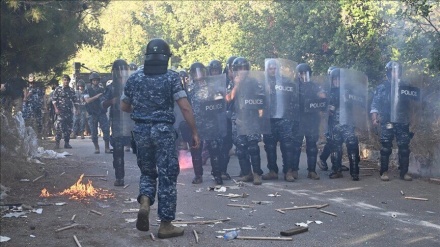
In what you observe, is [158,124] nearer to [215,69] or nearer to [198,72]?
[198,72]

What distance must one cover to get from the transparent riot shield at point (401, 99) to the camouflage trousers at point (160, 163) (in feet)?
16.0

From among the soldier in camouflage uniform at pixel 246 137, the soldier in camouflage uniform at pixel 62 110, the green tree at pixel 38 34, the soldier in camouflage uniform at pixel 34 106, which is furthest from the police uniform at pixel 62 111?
the soldier in camouflage uniform at pixel 246 137

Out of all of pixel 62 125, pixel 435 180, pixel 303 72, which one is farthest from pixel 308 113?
pixel 62 125

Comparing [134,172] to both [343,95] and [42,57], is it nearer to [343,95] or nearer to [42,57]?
[42,57]

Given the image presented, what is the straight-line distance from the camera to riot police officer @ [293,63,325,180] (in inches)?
396

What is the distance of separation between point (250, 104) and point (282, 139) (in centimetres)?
90

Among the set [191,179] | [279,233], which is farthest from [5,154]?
[279,233]

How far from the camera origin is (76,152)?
587 inches

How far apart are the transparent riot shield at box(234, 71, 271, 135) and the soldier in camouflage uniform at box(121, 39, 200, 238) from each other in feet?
11.1

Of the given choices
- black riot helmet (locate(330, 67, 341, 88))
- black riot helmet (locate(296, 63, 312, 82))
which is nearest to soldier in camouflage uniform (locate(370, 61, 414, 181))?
black riot helmet (locate(330, 67, 341, 88))

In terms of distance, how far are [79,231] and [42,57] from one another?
10.8ft

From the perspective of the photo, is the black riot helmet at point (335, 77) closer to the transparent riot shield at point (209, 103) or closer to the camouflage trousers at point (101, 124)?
the transparent riot shield at point (209, 103)

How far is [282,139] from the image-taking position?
998cm

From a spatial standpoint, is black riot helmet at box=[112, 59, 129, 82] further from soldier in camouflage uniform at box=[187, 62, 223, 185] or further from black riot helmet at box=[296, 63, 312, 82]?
black riot helmet at box=[296, 63, 312, 82]
